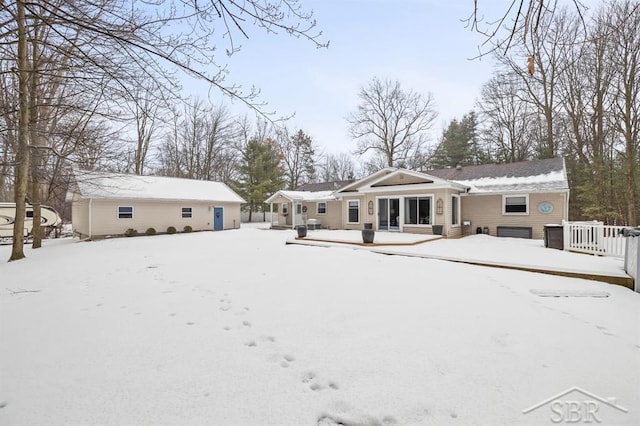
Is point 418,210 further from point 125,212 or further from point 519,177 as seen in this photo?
point 125,212

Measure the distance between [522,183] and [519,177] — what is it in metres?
0.95

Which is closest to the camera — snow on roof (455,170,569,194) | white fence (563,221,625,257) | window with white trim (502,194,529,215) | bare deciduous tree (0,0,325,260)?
bare deciduous tree (0,0,325,260)

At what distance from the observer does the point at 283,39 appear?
3.18 meters

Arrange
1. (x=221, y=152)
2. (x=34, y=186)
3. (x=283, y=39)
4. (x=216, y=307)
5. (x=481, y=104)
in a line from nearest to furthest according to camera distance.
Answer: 1. (x=283, y=39)
2. (x=216, y=307)
3. (x=34, y=186)
4. (x=481, y=104)
5. (x=221, y=152)

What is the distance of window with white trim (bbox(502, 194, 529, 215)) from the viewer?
46.3 ft

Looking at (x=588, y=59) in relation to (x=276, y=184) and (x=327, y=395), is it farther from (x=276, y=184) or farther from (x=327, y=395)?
(x=276, y=184)

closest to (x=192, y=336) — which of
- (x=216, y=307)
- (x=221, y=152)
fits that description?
(x=216, y=307)

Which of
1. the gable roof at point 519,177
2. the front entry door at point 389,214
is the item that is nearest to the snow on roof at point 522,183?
the gable roof at point 519,177

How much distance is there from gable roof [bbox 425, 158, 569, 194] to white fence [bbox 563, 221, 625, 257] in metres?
4.55

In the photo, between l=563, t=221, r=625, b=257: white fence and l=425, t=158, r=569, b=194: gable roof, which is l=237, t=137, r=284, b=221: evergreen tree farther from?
l=563, t=221, r=625, b=257: white fence

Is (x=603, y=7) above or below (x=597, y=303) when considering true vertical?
above

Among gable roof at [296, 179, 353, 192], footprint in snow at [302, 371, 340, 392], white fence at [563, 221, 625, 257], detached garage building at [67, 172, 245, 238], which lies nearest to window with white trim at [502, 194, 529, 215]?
white fence at [563, 221, 625, 257]

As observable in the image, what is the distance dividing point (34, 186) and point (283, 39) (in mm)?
15741

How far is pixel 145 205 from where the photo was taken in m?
18.3
